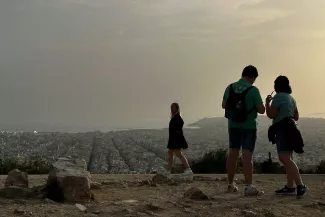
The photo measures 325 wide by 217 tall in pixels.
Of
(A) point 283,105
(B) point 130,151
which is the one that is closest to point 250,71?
(A) point 283,105

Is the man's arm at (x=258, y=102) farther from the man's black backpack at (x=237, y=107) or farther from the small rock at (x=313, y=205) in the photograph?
the small rock at (x=313, y=205)

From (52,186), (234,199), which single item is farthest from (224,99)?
(52,186)

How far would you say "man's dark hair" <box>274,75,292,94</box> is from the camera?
25.8 ft

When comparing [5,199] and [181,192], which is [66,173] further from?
[181,192]

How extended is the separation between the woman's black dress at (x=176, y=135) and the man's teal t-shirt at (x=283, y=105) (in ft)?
10.6

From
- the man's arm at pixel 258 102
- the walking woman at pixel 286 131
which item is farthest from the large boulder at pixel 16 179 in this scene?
the walking woman at pixel 286 131

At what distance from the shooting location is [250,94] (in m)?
7.73

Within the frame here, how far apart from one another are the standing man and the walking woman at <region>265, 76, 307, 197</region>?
295 millimetres

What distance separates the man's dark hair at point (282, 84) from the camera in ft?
25.8

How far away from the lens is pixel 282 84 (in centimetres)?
785

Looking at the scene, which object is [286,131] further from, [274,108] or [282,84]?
[282,84]

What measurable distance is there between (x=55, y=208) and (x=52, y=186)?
90 centimetres

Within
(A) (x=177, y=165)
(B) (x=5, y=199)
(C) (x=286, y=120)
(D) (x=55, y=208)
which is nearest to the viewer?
(D) (x=55, y=208)

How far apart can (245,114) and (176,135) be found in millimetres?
3209
